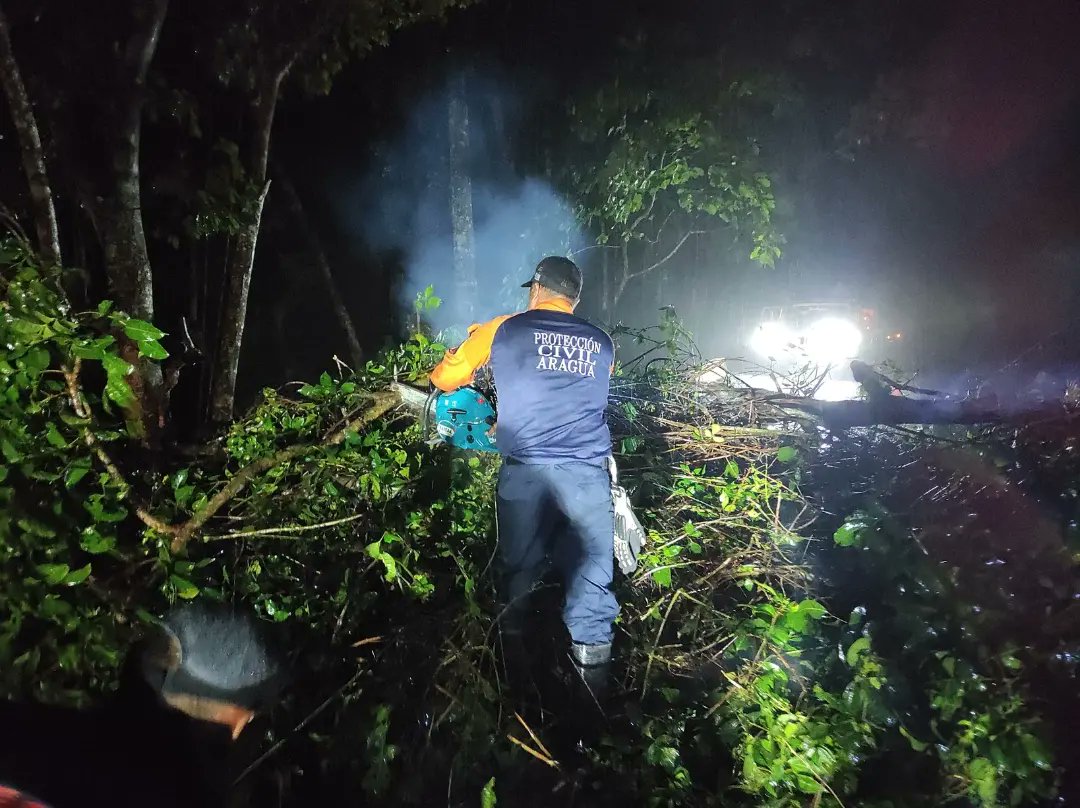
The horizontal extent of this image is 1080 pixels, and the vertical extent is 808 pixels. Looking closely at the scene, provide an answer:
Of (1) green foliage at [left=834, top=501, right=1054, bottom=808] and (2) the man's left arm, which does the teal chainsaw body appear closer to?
(2) the man's left arm

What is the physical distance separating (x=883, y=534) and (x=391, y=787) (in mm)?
2856

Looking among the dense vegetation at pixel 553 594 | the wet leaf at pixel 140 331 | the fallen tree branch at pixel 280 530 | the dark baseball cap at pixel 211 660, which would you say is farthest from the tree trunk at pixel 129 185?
the dark baseball cap at pixel 211 660

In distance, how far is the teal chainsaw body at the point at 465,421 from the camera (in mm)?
3264

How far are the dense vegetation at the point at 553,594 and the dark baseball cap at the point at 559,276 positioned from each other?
4.45 ft

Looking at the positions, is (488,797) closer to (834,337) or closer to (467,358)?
(467,358)

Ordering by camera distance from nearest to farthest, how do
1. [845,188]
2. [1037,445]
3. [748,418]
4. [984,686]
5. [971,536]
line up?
[984,686] → [971,536] → [1037,445] → [748,418] → [845,188]

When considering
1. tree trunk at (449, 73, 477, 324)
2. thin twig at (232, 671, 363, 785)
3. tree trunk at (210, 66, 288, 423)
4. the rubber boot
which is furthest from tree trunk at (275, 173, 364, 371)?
the rubber boot

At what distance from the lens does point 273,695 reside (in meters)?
2.61

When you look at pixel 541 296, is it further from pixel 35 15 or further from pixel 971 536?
pixel 35 15

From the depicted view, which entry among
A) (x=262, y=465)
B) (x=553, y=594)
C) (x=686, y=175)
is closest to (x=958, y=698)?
(x=553, y=594)

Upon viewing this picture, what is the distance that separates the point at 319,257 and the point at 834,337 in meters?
10.8

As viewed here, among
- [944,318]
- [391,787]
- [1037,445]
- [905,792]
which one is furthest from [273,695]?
[944,318]

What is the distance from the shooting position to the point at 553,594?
3316 millimetres

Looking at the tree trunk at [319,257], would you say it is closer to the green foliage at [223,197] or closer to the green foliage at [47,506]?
the green foliage at [223,197]
